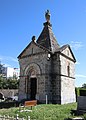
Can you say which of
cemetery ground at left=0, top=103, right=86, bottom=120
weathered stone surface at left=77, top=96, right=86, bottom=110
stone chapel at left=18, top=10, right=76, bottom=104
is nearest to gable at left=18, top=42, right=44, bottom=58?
stone chapel at left=18, top=10, right=76, bottom=104

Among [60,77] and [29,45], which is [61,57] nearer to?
[60,77]

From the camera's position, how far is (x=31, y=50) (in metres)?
27.1

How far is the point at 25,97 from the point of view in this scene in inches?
1061

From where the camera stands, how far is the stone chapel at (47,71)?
81.5ft

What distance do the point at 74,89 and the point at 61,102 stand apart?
585 centimetres

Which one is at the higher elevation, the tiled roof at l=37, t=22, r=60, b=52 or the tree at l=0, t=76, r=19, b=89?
the tiled roof at l=37, t=22, r=60, b=52

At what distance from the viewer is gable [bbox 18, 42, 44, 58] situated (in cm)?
2622

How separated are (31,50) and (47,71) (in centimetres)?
405

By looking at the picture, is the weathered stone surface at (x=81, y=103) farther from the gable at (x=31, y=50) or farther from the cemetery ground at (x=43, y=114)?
the gable at (x=31, y=50)

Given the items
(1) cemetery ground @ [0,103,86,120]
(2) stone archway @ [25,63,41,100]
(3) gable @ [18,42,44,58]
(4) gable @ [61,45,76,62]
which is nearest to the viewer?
(1) cemetery ground @ [0,103,86,120]

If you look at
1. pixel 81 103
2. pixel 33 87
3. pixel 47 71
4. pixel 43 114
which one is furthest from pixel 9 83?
pixel 43 114

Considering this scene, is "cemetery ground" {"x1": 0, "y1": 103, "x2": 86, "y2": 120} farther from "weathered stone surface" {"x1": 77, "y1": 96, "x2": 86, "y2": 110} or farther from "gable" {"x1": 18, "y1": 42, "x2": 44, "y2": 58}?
"gable" {"x1": 18, "y1": 42, "x2": 44, "y2": 58}

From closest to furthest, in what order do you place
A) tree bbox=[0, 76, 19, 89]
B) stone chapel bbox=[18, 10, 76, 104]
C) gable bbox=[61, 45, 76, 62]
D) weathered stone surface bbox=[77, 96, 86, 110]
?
weathered stone surface bbox=[77, 96, 86, 110] → stone chapel bbox=[18, 10, 76, 104] → gable bbox=[61, 45, 76, 62] → tree bbox=[0, 76, 19, 89]

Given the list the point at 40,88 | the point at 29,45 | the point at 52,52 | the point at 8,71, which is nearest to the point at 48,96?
the point at 40,88
